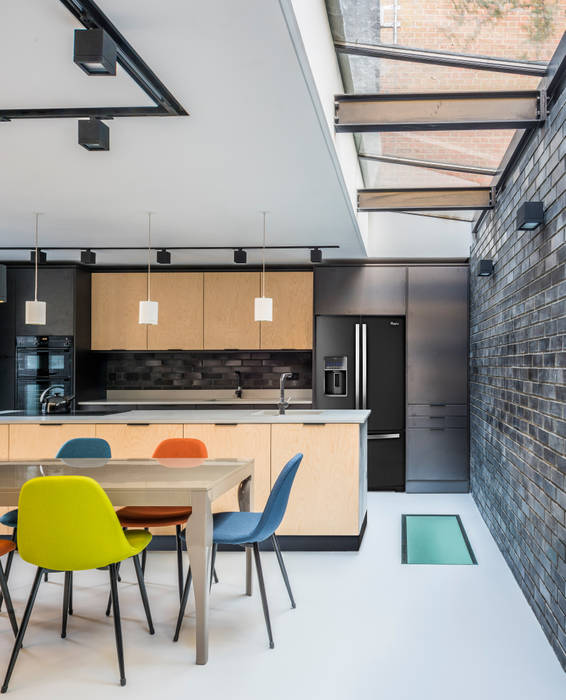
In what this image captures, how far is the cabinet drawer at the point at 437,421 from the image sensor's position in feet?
23.7

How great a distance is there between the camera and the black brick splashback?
26.8ft

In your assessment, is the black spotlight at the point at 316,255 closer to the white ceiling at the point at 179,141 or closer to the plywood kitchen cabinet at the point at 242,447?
the white ceiling at the point at 179,141

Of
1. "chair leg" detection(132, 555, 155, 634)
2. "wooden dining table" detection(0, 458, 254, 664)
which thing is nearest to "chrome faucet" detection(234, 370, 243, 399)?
"wooden dining table" detection(0, 458, 254, 664)

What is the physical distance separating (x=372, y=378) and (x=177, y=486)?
15.0 ft

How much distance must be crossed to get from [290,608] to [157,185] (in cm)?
271

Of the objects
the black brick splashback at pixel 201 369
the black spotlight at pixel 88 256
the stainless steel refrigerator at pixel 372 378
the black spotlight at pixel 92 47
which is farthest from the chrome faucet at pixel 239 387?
the black spotlight at pixel 92 47

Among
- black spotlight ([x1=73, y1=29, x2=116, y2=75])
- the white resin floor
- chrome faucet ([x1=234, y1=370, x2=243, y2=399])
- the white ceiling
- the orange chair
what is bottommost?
the white resin floor

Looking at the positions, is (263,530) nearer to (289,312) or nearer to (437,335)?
(437,335)

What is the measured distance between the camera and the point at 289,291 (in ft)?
25.4

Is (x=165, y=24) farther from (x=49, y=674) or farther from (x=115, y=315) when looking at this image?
(x=115, y=315)

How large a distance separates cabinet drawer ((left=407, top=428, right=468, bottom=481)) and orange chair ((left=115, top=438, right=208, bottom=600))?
141 inches

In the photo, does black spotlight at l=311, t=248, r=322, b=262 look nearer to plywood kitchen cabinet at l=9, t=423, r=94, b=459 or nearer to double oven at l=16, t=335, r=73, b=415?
plywood kitchen cabinet at l=9, t=423, r=94, b=459

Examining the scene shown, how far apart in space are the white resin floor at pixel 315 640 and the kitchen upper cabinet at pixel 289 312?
138 inches

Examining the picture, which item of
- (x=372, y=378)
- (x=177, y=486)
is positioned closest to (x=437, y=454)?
(x=372, y=378)
